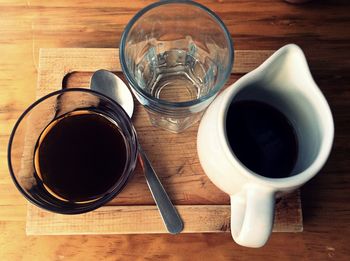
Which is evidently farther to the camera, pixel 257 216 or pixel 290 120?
pixel 290 120

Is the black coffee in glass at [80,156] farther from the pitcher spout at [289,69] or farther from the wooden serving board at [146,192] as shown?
the pitcher spout at [289,69]

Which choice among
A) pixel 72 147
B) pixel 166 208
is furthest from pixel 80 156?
pixel 166 208

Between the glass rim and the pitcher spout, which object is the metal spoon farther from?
the pitcher spout

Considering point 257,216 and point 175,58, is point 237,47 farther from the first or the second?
point 257,216

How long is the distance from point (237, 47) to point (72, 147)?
0.98ft

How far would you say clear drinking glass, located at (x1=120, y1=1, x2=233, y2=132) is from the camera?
56 cm

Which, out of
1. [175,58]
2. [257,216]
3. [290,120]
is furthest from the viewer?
[175,58]

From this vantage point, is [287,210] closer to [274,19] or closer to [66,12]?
[274,19]

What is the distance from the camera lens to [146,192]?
0.61m

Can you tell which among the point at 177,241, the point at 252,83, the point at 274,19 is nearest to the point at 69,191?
the point at 177,241

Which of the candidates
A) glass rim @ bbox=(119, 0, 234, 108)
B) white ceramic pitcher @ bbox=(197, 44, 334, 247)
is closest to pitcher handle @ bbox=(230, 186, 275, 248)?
white ceramic pitcher @ bbox=(197, 44, 334, 247)

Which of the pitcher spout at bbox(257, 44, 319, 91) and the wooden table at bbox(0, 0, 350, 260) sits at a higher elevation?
the pitcher spout at bbox(257, 44, 319, 91)

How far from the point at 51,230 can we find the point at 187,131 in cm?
23

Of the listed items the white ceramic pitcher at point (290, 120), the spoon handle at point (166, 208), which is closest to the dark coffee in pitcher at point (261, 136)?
the white ceramic pitcher at point (290, 120)
